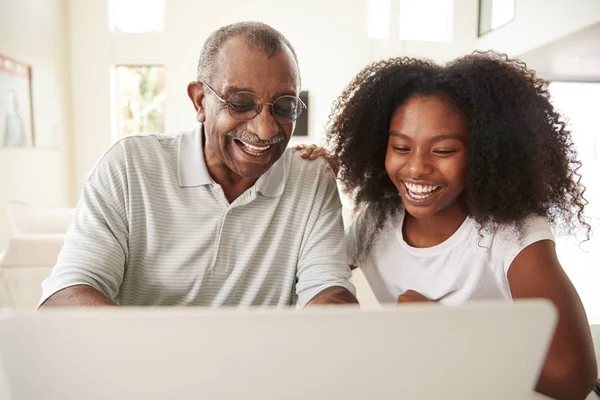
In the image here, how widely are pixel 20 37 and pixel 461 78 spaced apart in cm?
567

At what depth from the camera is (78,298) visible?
3.20 ft

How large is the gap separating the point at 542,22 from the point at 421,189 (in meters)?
4.86

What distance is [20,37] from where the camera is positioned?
5.29 meters

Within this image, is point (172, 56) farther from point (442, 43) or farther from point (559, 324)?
point (559, 324)

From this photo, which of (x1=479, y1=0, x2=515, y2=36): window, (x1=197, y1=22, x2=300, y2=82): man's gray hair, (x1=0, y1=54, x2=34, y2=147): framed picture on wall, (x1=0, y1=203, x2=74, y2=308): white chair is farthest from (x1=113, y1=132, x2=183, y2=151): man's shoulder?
(x1=479, y1=0, x2=515, y2=36): window

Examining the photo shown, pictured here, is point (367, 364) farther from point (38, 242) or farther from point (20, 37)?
A: point (20, 37)

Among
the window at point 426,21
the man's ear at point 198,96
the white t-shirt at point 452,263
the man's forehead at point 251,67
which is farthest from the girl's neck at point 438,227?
the window at point 426,21

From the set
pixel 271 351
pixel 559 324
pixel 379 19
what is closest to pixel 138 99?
pixel 379 19

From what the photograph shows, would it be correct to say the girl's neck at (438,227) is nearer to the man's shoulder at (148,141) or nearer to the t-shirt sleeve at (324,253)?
the t-shirt sleeve at (324,253)

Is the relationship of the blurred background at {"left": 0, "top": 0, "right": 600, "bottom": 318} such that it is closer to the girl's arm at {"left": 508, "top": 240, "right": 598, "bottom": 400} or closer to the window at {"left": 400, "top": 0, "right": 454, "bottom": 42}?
the window at {"left": 400, "top": 0, "right": 454, "bottom": 42}

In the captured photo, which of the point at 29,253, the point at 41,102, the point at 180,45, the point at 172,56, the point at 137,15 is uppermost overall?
the point at 137,15

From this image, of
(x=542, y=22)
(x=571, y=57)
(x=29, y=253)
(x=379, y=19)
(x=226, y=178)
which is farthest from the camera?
(x=379, y=19)

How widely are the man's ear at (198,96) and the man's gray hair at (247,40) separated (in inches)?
1.9

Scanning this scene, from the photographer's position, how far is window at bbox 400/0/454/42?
6.90 m
